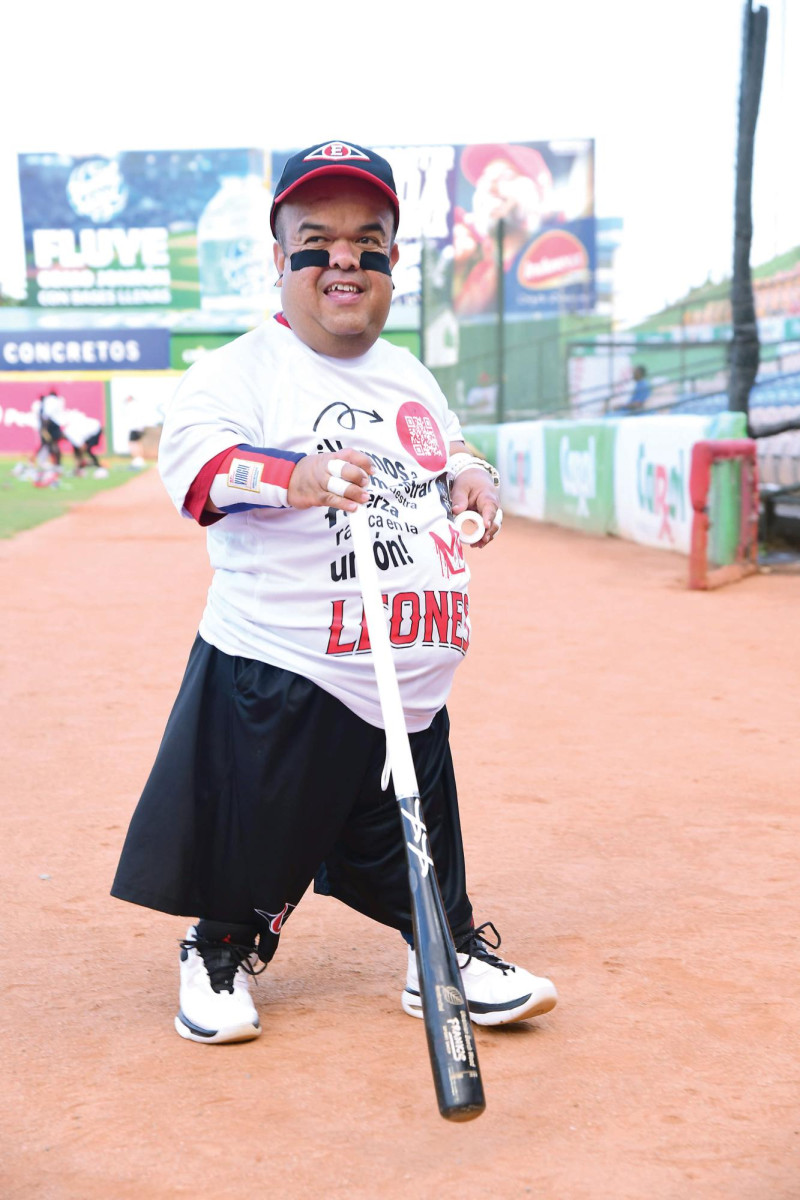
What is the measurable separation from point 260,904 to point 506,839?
144 centimetres

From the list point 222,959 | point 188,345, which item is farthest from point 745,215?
point 188,345

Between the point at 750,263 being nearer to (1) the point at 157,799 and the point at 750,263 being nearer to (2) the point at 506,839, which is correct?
(2) the point at 506,839

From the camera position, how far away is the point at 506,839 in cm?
385

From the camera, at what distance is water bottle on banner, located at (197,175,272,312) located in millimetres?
42344

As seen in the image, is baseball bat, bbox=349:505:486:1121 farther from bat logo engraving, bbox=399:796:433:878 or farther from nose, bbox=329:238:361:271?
nose, bbox=329:238:361:271

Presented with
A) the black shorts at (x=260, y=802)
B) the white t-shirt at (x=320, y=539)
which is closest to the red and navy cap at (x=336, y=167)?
the white t-shirt at (x=320, y=539)

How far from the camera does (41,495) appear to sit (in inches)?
822

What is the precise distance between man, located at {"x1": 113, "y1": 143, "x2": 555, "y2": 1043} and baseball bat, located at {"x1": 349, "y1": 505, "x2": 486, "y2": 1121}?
160 millimetres

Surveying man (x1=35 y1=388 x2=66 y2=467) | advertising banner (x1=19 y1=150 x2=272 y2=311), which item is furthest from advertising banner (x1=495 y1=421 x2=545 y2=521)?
advertising banner (x1=19 y1=150 x2=272 y2=311)

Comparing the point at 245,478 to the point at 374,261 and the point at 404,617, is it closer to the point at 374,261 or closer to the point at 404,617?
the point at 404,617

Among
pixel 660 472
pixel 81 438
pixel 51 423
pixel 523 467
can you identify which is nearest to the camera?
pixel 660 472

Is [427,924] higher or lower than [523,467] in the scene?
higher

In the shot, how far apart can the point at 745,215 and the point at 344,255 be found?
9304 mm

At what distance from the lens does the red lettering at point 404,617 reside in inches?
97.6
